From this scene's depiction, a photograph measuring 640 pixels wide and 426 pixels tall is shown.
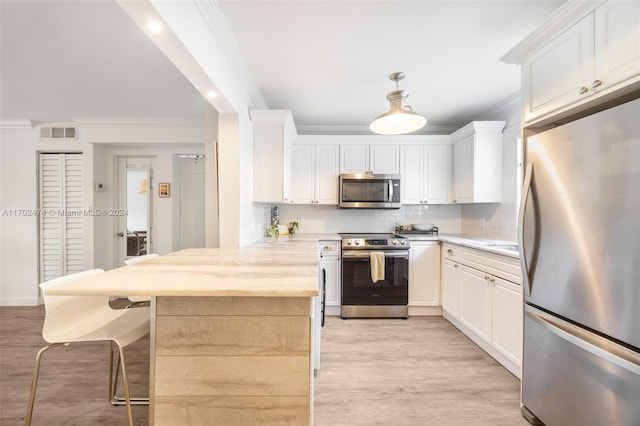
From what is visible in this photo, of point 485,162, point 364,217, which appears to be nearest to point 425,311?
point 364,217

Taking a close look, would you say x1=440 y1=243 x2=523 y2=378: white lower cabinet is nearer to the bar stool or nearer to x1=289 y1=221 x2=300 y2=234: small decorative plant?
x1=289 y1=221 x2=300 y2=234: small decorative plant

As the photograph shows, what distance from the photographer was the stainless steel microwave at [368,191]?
3441mm

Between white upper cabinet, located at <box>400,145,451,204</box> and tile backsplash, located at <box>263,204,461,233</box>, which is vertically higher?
white upper cabinet, located at <box>400,145,451,204</box>

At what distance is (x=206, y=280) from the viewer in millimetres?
1099

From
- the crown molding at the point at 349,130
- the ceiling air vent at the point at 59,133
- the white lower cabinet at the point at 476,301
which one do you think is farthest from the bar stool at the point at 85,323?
the ceiling air vent at the point at 59,133

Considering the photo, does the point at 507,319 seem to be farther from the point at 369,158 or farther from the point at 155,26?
the point at 155,26

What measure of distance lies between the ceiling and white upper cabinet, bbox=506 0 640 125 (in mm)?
290

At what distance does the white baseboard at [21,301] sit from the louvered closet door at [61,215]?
290 mm

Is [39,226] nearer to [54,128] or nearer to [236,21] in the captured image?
[54,128]

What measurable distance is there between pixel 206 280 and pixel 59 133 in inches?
168

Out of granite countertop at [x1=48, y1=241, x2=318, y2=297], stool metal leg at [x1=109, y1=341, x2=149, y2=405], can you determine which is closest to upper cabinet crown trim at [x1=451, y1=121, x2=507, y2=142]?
granite countertop at [x1=48, y1=241, x2=318, y2=297]

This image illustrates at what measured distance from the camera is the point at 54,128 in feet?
12.0

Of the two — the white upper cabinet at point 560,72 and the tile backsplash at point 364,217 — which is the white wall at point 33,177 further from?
the white upper cabinet at point 560,72

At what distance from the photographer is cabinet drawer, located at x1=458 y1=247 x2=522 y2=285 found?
6.41 ft
